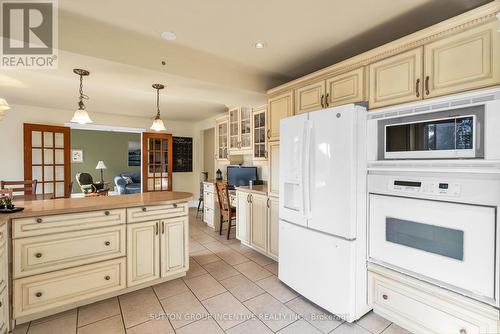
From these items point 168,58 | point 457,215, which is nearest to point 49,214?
point 168,58

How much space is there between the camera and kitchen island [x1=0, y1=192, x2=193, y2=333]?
1839 millimetres

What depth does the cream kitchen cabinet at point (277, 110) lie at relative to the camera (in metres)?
2.75

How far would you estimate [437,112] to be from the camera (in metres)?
1.59

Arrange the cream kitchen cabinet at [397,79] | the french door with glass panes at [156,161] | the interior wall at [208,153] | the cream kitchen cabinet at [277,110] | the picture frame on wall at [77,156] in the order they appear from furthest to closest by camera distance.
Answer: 1. the picture frame on wall at [77,156]
2. the interior wall at [208,153]
3. the french door with glass panes at [156,161]
4. the cream kitchen cabinet at [277,110]
5. the cream kitchen cabinet at [397,79]

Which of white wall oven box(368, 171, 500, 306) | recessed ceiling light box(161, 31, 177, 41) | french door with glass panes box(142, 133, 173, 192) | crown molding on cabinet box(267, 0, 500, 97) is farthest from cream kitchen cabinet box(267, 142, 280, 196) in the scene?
french door with glass panes box(142, 133, 173, 192)

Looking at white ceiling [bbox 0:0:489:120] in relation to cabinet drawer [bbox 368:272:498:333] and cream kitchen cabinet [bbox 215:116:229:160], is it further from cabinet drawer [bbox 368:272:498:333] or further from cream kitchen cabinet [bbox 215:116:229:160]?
cabinet drawer [bbox 368:272:498:333]

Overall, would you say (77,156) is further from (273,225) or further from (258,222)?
(273,225)

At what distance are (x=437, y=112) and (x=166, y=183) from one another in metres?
5.79

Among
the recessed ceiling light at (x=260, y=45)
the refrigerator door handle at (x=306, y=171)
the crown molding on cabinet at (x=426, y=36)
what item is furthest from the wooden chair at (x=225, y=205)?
the crown molding on cabinet at (x=426, y=36)

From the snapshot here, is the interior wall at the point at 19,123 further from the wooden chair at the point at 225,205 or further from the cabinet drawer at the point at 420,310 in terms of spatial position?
the cabinet drawer at the point at 420,310

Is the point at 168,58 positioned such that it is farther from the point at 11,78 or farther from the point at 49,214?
the point at 11,78

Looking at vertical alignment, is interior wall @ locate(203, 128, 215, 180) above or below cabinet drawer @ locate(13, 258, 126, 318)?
above

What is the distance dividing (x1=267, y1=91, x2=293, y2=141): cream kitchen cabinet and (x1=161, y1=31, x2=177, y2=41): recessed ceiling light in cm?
133

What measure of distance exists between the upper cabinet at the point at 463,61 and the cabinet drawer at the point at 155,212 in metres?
2.45
